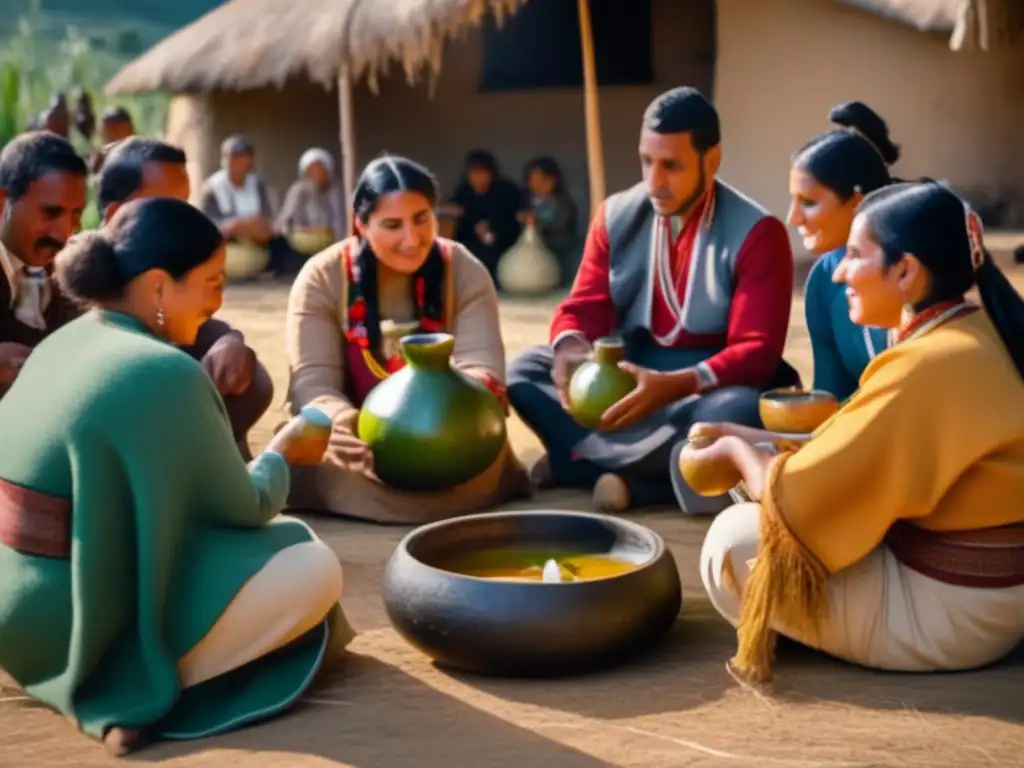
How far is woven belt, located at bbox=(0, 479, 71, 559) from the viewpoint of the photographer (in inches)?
130

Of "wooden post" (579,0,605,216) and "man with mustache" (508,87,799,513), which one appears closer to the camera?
"man with mustache" (508,87,799,513)

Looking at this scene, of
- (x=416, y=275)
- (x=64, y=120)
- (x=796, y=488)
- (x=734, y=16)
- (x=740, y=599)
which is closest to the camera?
(x=796, y=488)

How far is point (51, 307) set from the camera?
198 inches

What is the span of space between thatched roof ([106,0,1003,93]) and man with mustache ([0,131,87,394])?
6.20m

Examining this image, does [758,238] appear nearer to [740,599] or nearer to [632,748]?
[740,599]

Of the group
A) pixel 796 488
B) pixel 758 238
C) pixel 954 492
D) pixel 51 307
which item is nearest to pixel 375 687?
pixel 796 488

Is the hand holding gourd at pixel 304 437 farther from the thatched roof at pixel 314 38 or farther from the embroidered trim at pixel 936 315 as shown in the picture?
the thatched roof at pixel 314 38

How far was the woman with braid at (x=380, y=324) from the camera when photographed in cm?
523

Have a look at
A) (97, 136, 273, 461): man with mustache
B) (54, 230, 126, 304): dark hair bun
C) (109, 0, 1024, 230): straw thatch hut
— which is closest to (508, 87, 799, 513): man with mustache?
(97, 136, 273, 461): man with mustache

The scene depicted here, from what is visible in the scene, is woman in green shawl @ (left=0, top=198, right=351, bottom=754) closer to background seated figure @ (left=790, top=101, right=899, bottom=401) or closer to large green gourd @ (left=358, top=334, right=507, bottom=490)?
large green gourd @ (left=358, top=334, right=507, bottom=490)

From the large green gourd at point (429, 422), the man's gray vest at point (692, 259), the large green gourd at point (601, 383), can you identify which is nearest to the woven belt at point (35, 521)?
the large green gourd at point (429, 422)

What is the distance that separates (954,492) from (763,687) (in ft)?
2.12

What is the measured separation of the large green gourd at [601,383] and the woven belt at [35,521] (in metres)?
2.17

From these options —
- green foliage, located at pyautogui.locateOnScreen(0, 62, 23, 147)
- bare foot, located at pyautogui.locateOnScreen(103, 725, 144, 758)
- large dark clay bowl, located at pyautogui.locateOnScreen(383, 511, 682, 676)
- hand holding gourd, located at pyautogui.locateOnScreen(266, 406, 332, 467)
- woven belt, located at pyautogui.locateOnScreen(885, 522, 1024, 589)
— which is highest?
green foliage, located at pyautogui.locateOnScreen(0, 62, 23, 147)
